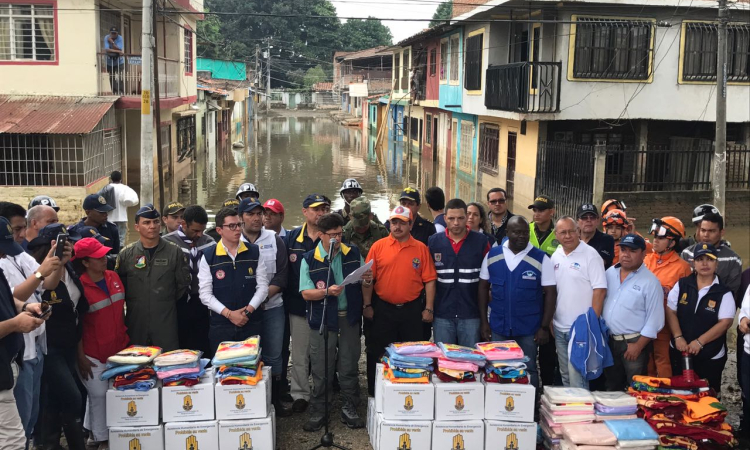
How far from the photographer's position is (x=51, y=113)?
17031 mm

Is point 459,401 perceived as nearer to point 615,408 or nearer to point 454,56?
point 615,408

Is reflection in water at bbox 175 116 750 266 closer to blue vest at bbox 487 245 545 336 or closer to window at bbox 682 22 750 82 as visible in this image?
window at bbox 682 22 750 82

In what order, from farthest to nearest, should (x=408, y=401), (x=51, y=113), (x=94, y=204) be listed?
(x=51, y=113), (x=94, y=204), (x=408, y=401)

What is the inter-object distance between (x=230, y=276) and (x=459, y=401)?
220 cm

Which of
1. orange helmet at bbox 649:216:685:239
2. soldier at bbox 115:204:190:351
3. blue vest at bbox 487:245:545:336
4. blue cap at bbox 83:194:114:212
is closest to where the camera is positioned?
soldier at bbox 115:204:190:351

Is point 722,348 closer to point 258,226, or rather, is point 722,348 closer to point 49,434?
point 258,226

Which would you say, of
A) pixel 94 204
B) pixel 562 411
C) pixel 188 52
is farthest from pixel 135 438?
pixel 188 52

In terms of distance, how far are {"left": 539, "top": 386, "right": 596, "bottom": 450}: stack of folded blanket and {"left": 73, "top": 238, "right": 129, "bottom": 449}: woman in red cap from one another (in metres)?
3.53

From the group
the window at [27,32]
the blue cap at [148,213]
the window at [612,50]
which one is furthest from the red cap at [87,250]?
the window at [612,50]

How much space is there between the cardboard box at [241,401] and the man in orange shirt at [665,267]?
340 centimetres

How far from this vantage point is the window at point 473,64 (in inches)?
939

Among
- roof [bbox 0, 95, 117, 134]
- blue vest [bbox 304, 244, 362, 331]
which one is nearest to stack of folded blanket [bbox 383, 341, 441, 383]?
blue vest [bbox 304, 244, 362, 331]

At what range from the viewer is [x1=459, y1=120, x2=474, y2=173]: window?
2795 cm

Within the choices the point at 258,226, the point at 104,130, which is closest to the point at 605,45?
the point at 104,130
